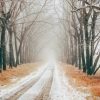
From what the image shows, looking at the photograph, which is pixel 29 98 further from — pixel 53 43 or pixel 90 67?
pixel 53 43

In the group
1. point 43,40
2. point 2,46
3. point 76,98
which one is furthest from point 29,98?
point 43,40

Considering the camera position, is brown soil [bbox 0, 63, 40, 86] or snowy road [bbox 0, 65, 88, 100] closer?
snowy road [bbox 0, 65, 88, 100]

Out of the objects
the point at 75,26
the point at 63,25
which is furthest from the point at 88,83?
the point at 63,25

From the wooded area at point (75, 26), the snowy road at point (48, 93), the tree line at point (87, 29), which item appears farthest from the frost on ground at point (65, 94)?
the tree line at point (87, 29)

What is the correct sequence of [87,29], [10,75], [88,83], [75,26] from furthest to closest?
1. [75,26]
2. [87,29]
3. [10,75]
4. [88,83]

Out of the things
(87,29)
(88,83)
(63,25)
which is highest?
(63,25)

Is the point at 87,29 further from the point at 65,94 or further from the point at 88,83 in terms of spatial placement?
the point at 65,94

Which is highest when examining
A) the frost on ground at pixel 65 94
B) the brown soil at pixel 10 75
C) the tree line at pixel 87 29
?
the tree line at pixel 87 29

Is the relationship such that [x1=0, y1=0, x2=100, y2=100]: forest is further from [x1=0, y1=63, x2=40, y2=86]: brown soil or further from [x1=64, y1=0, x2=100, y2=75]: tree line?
[x1=0, y1=63, x2=40, y2=86]: brown soil

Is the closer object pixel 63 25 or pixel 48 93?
pixel 48 93

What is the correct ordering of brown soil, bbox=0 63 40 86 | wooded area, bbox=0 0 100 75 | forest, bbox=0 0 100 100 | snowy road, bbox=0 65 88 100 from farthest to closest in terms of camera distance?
1. forest, bbox=0 0 100 100
2. wooded area, bbox=0 0 100 75
3. brown soil, bbox=0 63 40 86
4. snowy road, bbox=0 65 88 100

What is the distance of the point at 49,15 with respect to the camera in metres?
77.5

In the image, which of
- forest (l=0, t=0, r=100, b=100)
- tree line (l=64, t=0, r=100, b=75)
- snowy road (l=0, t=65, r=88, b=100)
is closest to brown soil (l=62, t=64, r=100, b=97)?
snowy road (l=0, t=65, r=88, b=100)

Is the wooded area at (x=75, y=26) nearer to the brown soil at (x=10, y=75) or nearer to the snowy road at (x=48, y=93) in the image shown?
the brown soil at (x=10, y=75)
